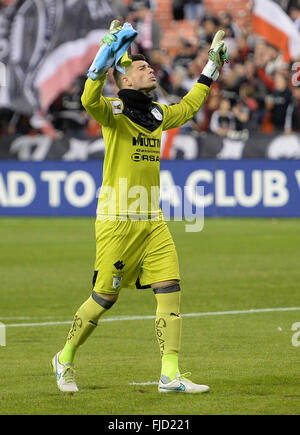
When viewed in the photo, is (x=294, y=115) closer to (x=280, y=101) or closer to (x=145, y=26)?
(x=280, y=101)

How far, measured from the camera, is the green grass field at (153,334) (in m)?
6.52

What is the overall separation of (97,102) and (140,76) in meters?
0.54

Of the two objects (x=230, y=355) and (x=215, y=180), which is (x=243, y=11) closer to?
(x=215, y=180)

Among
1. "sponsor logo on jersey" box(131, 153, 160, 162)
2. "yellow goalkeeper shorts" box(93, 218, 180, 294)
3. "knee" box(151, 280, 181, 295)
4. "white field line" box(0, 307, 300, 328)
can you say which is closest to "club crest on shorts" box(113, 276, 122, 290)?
"yellow goalkeeper shorts" box(93, 218, 180, 294)

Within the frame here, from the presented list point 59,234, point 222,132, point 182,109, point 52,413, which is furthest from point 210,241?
point 52,413

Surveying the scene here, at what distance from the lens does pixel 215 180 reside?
22.1 meters

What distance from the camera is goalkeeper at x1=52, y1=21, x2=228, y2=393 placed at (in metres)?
6.98

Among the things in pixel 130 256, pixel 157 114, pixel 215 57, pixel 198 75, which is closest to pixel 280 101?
pixel 198 75

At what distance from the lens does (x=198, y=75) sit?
961 inches

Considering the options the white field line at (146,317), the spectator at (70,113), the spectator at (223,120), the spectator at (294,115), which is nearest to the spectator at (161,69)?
the spectator at (223,120)

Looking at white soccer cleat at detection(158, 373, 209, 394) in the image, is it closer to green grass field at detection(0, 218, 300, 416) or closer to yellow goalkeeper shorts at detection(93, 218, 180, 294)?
green grass field at detection(0, 218, 300, 416)

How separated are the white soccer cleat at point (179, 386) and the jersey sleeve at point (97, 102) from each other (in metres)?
1.80

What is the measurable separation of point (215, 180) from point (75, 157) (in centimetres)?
353

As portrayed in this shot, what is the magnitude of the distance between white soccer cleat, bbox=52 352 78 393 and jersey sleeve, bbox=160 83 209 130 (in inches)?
74.4
